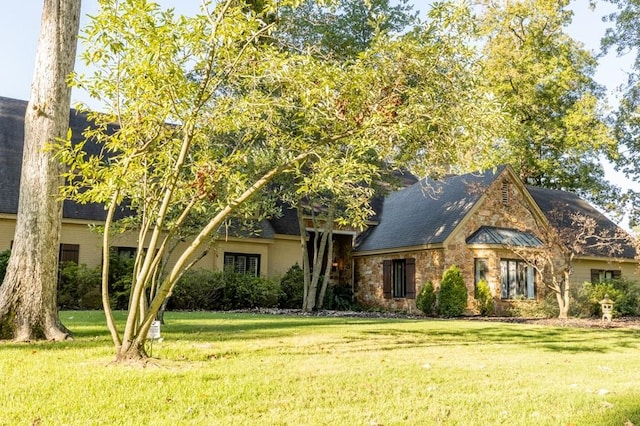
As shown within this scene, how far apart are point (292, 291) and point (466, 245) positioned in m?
6.54

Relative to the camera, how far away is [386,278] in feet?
73.1

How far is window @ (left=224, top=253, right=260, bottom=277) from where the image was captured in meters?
21.5

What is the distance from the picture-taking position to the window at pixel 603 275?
2373 centimetres

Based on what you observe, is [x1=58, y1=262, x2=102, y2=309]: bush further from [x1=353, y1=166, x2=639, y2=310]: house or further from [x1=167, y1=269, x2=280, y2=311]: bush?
[x1=353, y1=166, x2=639, y2=310]: house

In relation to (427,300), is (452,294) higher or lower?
higher

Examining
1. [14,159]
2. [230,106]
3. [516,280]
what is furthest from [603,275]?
[14,159]

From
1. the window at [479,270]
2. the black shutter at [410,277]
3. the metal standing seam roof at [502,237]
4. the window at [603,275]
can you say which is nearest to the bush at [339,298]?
the black shutter at [410,277]

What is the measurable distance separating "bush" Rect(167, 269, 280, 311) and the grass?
30.8ft

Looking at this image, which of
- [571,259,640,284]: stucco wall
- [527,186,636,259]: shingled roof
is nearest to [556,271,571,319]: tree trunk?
[527,186,636,259]: shingled roof

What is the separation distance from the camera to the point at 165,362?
6418mm

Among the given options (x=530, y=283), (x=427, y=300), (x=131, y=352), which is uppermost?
(x=530, y=283)

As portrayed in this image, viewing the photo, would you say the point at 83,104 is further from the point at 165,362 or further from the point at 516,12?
the point at 516,12

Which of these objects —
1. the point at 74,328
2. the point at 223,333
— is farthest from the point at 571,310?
the point at 74,328

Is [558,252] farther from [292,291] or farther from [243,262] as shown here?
[243,262]
